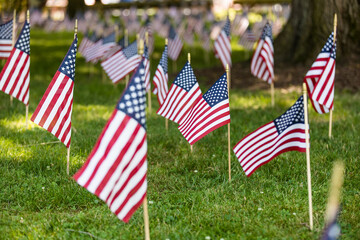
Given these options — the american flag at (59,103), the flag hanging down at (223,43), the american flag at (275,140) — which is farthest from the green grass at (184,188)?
the flag hanging down at (223,43)

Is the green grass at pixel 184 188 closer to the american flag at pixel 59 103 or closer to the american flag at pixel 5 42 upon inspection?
the american flag at pixel 59 103

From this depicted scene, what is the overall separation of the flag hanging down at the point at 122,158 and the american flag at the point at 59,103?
1.94 metres

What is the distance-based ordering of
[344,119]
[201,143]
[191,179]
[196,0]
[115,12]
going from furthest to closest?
1. [115,12]
2. [196,0]
3. [344,119]
4. [201,143]
5. [191,179]

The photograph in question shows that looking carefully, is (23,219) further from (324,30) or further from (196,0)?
(196,0)

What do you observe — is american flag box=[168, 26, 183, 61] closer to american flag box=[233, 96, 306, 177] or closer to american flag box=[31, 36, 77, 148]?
american flag box=[31, 36, 77, 148]

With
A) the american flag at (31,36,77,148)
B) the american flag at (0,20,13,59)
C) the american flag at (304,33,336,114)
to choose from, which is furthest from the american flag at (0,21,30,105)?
the american flag at (304,33,336,114)

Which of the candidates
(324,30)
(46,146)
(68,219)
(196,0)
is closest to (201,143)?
(46,146)

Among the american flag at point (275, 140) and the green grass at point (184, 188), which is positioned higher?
the american flag at point (275, 140)

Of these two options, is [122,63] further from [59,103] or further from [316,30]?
[316,30]

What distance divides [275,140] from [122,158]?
5.62ft

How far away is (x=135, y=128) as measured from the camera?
12.1ft

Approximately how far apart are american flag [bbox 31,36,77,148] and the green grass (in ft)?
1.78

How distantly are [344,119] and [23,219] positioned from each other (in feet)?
17.0

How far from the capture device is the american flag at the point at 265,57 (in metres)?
8.23
